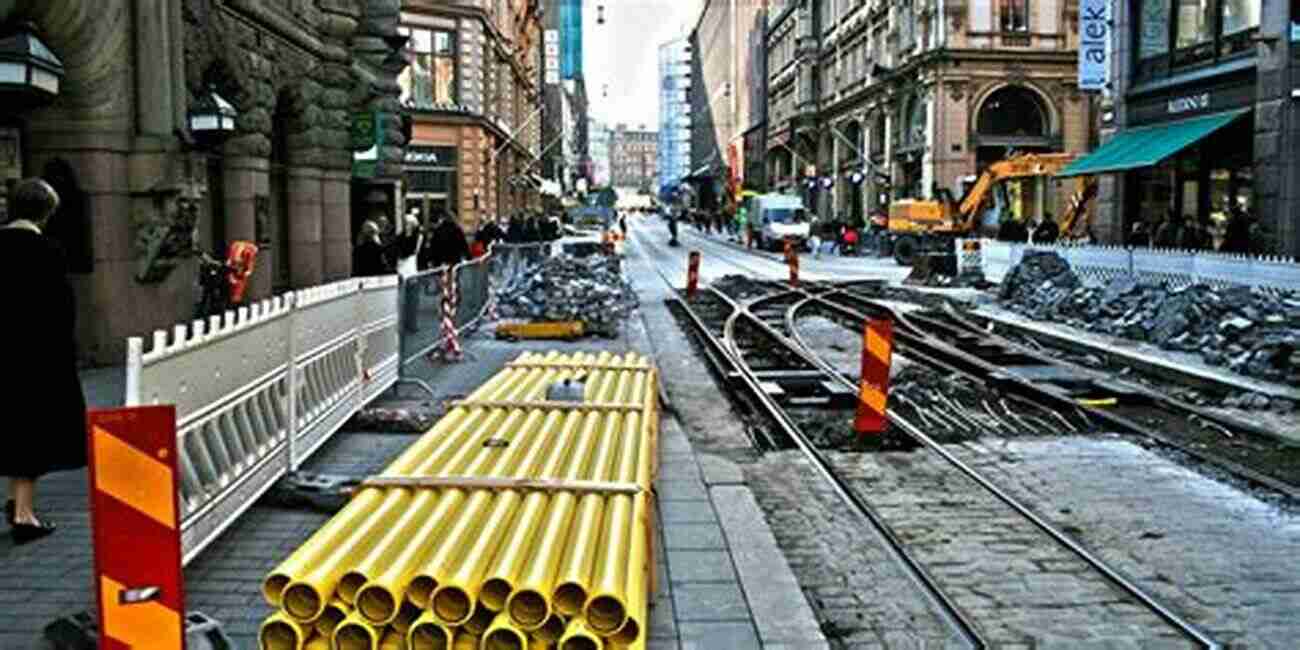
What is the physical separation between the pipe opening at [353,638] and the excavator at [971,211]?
38.1 metres

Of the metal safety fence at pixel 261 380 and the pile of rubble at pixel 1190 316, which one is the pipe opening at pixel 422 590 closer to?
the metal safety fence at pixel 261 380

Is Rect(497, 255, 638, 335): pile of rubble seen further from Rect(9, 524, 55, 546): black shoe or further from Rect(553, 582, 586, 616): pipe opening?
Rect(553, 582, 586, 616): pipe opening

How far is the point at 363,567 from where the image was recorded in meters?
4.59

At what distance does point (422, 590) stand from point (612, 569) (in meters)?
0.66

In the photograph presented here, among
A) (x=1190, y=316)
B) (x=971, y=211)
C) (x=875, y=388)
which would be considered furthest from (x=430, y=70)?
(x=875, y=388)

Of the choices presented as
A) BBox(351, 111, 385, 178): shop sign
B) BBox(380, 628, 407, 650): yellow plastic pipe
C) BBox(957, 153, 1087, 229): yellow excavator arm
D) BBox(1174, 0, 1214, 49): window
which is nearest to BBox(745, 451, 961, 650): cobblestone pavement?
BBox(380, 628, 407, 650): yellow plastic pipe

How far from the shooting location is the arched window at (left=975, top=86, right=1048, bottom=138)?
5762cm

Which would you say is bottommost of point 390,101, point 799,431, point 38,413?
point 799,431

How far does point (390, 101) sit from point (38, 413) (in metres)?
23.2

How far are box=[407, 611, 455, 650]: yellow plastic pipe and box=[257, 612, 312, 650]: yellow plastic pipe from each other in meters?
0.37

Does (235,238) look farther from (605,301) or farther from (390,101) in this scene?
(390,101)

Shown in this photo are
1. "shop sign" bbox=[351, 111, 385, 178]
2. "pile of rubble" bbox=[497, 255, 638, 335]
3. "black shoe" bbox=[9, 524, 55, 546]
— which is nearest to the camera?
"black shoe" bbox=[9, 524, 55, 546]

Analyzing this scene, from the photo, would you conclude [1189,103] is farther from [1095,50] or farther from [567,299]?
[567,299]

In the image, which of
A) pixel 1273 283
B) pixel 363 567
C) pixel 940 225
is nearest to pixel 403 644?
pixel 363 567
